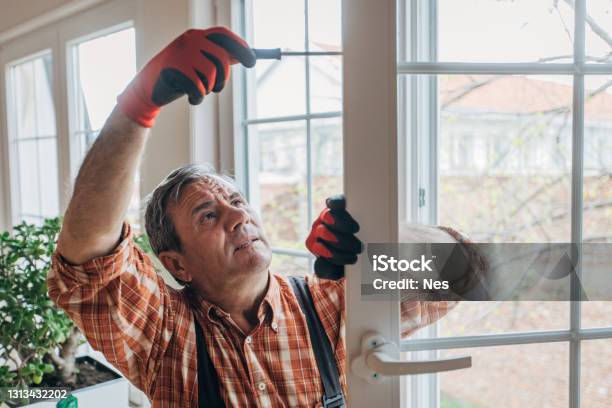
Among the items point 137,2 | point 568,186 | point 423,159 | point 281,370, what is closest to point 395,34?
point 423,159

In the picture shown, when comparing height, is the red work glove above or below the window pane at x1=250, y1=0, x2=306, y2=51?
below

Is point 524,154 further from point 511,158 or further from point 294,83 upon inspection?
point 294,83

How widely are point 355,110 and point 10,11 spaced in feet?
6.88

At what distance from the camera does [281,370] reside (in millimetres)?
1027

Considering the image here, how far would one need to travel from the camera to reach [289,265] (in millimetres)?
1633

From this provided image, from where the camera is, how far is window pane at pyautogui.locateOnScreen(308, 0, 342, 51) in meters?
1.35

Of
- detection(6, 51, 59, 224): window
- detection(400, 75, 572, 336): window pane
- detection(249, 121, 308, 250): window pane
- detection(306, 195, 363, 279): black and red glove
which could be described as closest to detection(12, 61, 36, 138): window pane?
detection(6, 51, 59, 224): window

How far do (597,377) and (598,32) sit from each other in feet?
1.92

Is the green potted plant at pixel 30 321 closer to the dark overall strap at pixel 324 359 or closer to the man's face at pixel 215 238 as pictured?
the man's face at pixel 215 238

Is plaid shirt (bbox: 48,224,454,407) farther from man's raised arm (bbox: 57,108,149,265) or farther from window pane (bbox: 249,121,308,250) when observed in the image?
window pane (bbox: 249,121,308,250)

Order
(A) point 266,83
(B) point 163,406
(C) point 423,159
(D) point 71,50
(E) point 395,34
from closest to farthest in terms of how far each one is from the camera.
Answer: (E) point 395,34 → (C) point 423,159 → (B) point 163,406 → (A) point 266,83 → (D) point 71,50

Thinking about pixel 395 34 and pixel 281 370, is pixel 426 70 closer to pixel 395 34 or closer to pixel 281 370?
pixel 395 34

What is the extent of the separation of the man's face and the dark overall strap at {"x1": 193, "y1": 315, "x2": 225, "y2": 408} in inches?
5.5

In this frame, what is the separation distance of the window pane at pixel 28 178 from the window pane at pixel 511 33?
228 cm
